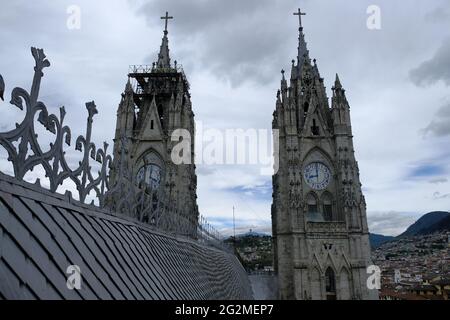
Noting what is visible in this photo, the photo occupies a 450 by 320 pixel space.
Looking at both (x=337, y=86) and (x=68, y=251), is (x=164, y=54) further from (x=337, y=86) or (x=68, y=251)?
(x=68, y=251)

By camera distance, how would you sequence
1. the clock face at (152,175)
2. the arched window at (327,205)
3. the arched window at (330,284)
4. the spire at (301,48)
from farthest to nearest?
the spire at (301,48)
the arched window at (327,205)
the clock face at (152,175)
the arched window at (330,284)

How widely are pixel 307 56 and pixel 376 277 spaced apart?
31040 millimetres

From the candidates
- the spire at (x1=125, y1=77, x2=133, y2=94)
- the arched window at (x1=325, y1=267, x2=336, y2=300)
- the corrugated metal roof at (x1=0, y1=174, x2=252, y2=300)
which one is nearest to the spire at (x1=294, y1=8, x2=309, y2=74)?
the spire at (x1=125, y1=77, x2=133, y2=94)

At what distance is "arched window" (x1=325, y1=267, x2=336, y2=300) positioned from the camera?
122 feet

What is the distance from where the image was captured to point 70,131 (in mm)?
5590

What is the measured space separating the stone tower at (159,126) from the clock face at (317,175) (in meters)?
13.7

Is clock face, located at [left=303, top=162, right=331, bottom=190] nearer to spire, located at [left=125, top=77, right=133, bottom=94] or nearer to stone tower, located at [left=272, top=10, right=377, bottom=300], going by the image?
stone tower, located at [left=272, top=10, right=377, bottom=300]

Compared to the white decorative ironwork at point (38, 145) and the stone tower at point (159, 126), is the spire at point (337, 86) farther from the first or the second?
the white decorative ironwork at point (38, 145)

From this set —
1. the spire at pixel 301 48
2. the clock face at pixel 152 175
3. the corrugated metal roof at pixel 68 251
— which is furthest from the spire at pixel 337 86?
the corrugated metal roof at pixel 68 251

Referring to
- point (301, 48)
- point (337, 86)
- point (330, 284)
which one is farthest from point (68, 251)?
point (301, 48)

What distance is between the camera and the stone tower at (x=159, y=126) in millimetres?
37334

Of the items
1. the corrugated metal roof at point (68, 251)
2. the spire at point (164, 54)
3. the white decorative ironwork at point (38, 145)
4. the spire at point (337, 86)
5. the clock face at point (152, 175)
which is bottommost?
the corrugated metal roof at point (68, 251)
